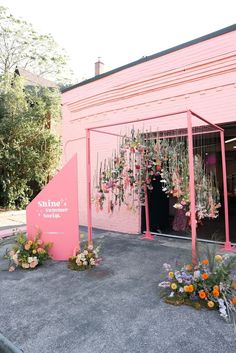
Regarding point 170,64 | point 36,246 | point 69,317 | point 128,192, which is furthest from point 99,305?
point 170,64

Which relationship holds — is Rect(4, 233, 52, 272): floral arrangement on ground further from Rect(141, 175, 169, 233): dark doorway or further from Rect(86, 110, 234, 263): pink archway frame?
Rect(141, 175, 169, 233): dark doorway

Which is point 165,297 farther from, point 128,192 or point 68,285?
point 128,192

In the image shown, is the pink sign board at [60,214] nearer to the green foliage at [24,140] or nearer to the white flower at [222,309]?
the white flower at [222,309]

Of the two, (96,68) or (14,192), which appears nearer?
(96,68)

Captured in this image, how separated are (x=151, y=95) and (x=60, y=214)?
344 cm

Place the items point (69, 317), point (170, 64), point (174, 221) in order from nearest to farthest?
point (69, 317) → point (170, 64) → point (174, 221)

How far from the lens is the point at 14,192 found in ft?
38.5

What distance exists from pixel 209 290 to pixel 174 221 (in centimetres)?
418

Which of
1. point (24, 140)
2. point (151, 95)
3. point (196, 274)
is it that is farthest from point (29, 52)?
point (196, 274)

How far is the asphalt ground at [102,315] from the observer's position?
241 cm

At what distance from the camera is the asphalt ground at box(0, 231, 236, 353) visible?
2.41 m

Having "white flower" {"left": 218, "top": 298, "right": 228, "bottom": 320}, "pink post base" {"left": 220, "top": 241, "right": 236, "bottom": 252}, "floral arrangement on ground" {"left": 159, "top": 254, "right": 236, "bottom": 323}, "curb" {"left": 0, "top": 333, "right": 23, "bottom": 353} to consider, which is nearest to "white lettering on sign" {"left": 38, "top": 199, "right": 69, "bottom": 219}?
"floral arrangement on ground" {"left": 159, "top": 254, "right": 236, "bottom": 323}

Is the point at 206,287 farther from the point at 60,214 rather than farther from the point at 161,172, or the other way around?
the point at 60,214

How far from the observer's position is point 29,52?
1950 cm
